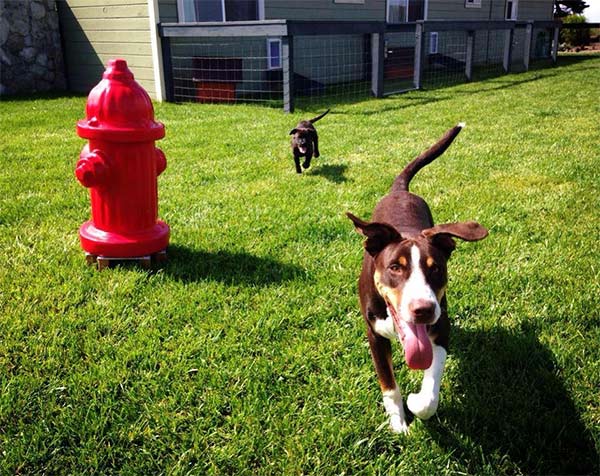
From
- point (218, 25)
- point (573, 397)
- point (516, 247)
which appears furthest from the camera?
point (218, 25)

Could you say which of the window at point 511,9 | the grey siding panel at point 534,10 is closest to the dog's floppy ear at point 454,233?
the window at point 511,9

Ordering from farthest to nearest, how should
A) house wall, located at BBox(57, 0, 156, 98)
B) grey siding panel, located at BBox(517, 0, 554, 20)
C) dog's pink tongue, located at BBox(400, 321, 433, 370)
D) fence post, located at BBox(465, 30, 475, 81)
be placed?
grey siding panel, located at BBox(517, 0, 554, 20), fence post, located at BBox(465, 30, 475, 81), house wall, located at BBox(57, 0, 156, 98), dog's pink tongue, located at BBox(400, 321, 433, 370)

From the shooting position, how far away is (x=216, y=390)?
244 centimetres

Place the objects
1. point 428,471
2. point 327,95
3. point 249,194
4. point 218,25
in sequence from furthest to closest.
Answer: point 327,95
point 218,25
point 249,194
point 428,471

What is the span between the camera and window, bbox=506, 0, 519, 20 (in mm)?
21609

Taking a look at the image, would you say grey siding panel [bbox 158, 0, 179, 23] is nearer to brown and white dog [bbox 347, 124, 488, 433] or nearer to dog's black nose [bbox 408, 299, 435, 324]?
brown and white dog [bbox 347, 124, 488, 433]

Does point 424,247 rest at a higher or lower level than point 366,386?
higher

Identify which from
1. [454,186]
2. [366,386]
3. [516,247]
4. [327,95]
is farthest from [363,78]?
[366,386]

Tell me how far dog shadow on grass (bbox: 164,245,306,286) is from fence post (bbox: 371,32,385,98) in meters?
8.54

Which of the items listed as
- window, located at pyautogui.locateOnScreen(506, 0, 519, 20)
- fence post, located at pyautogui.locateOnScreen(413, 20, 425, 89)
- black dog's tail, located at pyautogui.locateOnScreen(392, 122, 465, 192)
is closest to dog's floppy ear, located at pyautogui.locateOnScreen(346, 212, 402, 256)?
black dog's tail, located at pyautogui.locateOnScreen(392, 122, 465, 192)

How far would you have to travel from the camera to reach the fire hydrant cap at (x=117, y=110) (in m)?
3.29

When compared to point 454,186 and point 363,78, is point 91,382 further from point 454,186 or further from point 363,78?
point 363,78

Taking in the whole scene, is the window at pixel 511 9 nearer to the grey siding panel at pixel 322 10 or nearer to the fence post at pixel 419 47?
the grey siding panel at pixel 322 10

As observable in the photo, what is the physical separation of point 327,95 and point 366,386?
1042 cm
